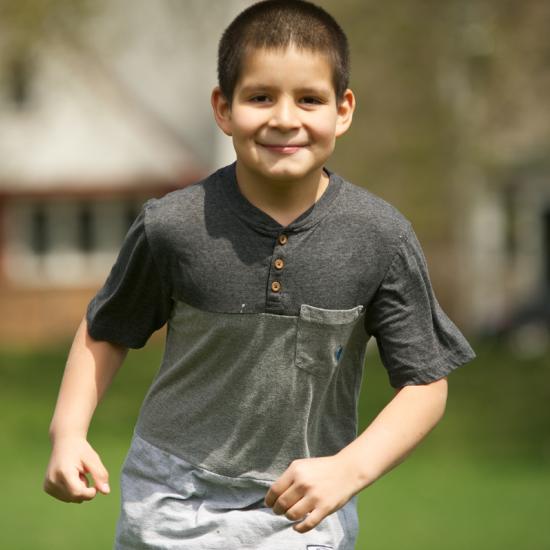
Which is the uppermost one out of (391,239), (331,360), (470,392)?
(391,239)

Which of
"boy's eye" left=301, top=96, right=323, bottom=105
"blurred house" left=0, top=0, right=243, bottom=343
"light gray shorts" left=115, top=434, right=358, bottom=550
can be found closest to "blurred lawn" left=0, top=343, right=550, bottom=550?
"blurred house" left=0, top=0, right=243, bottom=343

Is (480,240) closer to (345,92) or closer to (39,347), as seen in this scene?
(39,347)

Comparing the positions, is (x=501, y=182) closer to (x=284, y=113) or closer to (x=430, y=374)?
(x=430, y=374)

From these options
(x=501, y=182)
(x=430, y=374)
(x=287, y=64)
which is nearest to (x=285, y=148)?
(x=287, y=64)

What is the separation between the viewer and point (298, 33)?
→ 3.33 metres

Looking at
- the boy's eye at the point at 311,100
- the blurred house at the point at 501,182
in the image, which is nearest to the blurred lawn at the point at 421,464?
the blurred house at the point at 501,182

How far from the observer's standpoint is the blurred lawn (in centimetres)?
998

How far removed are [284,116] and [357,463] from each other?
832 millimetres

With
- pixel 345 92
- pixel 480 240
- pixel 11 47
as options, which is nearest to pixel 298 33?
pixel 345 92

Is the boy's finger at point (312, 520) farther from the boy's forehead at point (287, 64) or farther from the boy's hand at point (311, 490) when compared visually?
the boy's forehead at point (287, 64)

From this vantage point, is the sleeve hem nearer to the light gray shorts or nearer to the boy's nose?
the light gray shorts

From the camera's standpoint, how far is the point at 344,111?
138 inches

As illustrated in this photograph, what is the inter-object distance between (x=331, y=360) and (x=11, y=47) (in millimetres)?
14424

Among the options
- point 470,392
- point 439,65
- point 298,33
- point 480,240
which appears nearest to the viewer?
point 298,33
